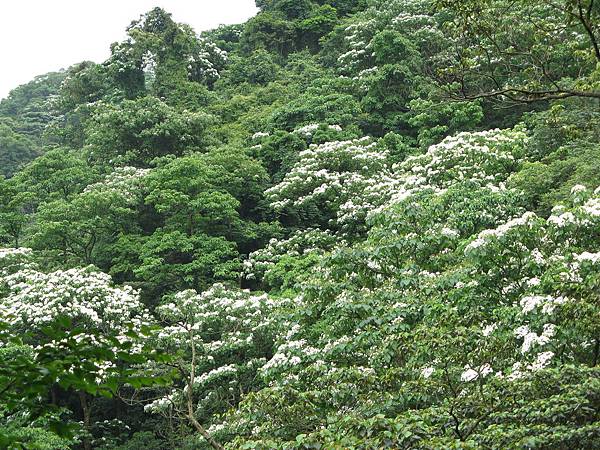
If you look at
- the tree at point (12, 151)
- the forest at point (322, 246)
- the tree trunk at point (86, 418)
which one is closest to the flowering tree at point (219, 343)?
the forest at point (322, 246)

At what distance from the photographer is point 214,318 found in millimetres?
13539

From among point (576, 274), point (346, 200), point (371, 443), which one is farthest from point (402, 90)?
point (371, 443)

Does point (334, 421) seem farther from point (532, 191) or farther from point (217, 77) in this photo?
point (217, 77)

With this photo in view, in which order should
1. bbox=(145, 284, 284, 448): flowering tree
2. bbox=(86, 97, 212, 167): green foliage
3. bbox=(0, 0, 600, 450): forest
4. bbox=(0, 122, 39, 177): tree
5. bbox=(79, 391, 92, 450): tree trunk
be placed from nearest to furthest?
bbox=(0, 0, 600, 450): forest, bbox=(145, 284, 284, 448): flowering tree, bbox=(79, 391, 92, 450): tree trunk, bbox=(86, 97, 212, 167): green foliage, bbox=(0, 122, 39, 177): tree

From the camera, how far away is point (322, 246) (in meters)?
16.8

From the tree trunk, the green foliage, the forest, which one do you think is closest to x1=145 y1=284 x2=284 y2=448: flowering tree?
the forest

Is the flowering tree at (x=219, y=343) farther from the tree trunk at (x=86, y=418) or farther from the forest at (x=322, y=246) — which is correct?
the tree trunk at (x=86, y=418)

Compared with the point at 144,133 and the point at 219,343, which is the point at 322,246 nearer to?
the point at 219,343

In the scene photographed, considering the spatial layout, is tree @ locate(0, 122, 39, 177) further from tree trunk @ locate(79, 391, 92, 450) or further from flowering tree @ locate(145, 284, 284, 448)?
flowering tree @ locate(145, 284, 284, 448)

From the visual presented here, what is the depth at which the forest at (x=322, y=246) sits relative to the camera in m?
4.85

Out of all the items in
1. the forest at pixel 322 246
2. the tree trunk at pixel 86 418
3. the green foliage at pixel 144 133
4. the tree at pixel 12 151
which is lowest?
Answer: the tree trunk at pixel 86 418

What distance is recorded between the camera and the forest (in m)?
4.85

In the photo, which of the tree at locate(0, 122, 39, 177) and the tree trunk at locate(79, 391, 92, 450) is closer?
the tree trunk at locate(79, 391, 92, 450)

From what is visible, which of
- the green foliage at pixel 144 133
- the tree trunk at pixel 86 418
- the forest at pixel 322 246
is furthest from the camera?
the green foliage at pixel 144 133
